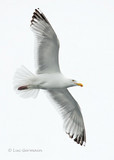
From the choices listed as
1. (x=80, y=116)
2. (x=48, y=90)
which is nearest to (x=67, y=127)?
(x=80, y=116)

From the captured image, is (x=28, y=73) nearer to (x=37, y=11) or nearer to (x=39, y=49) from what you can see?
(x=39, y=49)

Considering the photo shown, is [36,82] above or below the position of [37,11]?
below

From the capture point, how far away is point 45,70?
821cm

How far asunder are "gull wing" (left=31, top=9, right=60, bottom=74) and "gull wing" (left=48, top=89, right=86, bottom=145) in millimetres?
795

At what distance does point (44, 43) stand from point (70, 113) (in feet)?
5.94

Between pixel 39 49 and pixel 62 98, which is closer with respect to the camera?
pixel 39 49

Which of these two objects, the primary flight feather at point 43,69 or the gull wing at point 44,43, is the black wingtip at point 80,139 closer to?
the primary flight feather at point 43,69

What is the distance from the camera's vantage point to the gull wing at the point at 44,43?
25.8ft

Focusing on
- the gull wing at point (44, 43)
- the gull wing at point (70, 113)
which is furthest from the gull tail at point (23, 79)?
the gull wing at point (70, 113)

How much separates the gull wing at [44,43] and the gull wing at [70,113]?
2.61 feet

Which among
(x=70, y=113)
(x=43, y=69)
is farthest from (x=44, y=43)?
(x=70, y=113)

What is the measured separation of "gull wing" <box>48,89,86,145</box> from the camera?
870 centimetres

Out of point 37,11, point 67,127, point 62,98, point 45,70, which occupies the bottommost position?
point 67,127

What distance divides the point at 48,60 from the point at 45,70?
0.23 meters
